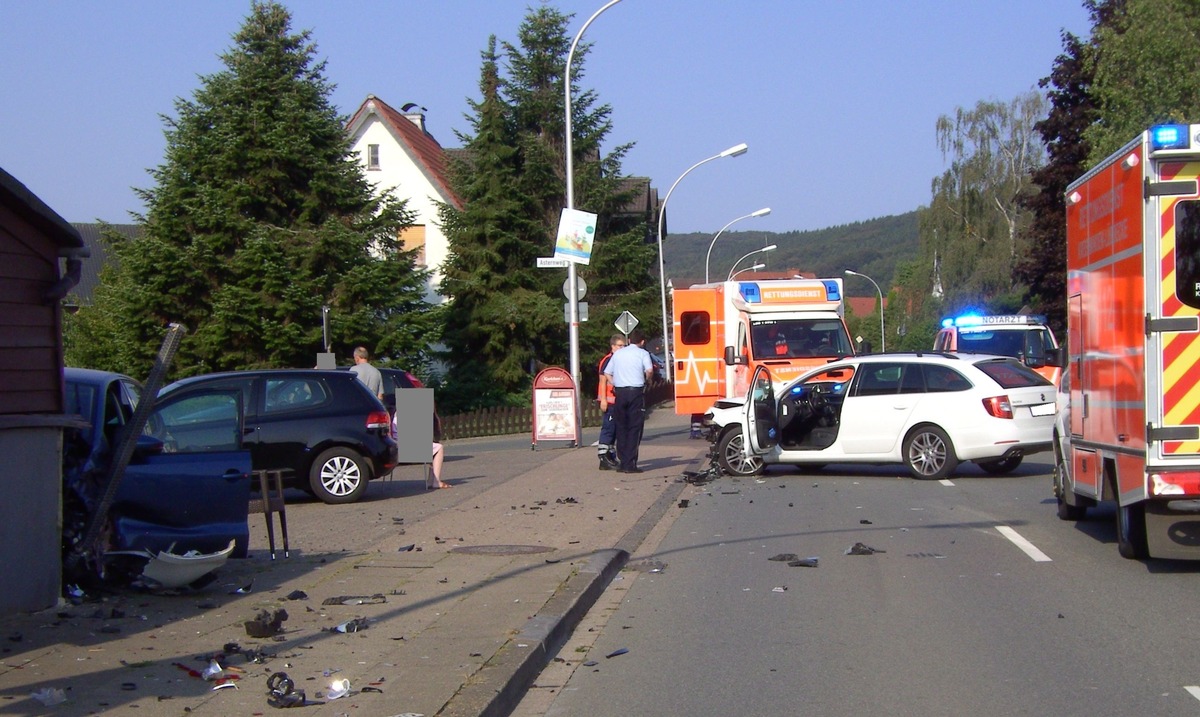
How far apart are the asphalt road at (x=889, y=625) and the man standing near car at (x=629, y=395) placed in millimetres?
4557

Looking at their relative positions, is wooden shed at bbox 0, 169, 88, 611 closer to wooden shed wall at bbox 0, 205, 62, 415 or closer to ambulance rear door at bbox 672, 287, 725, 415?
wooden shed wall at bbox 0, 205, 62, 415

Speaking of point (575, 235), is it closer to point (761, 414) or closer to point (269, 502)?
point (761, 414)

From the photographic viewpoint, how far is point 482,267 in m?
38.7

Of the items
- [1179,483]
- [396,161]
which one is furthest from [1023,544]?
[396,161]

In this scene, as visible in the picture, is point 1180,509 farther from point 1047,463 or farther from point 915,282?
point 915,282

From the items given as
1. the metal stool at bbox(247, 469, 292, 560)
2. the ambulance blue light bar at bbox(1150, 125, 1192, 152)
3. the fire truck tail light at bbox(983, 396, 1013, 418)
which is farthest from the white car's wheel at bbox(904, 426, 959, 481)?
the metal stool at bbox(247, 469, 292, 560)

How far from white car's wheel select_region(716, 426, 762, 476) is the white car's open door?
64cm

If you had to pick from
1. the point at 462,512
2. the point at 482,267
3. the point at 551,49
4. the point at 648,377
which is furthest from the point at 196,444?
the point at 551,49

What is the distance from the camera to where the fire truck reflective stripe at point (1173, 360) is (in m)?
8.52

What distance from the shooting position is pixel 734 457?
17.6 metres

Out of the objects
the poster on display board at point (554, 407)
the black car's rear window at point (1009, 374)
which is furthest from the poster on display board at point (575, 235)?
the black car's rear window at point (1009, 374)

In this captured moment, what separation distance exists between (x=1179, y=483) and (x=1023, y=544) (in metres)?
2.34

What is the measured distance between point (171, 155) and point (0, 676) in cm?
2849

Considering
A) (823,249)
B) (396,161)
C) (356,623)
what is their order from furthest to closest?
(823,249), (396,161), (356,623)
